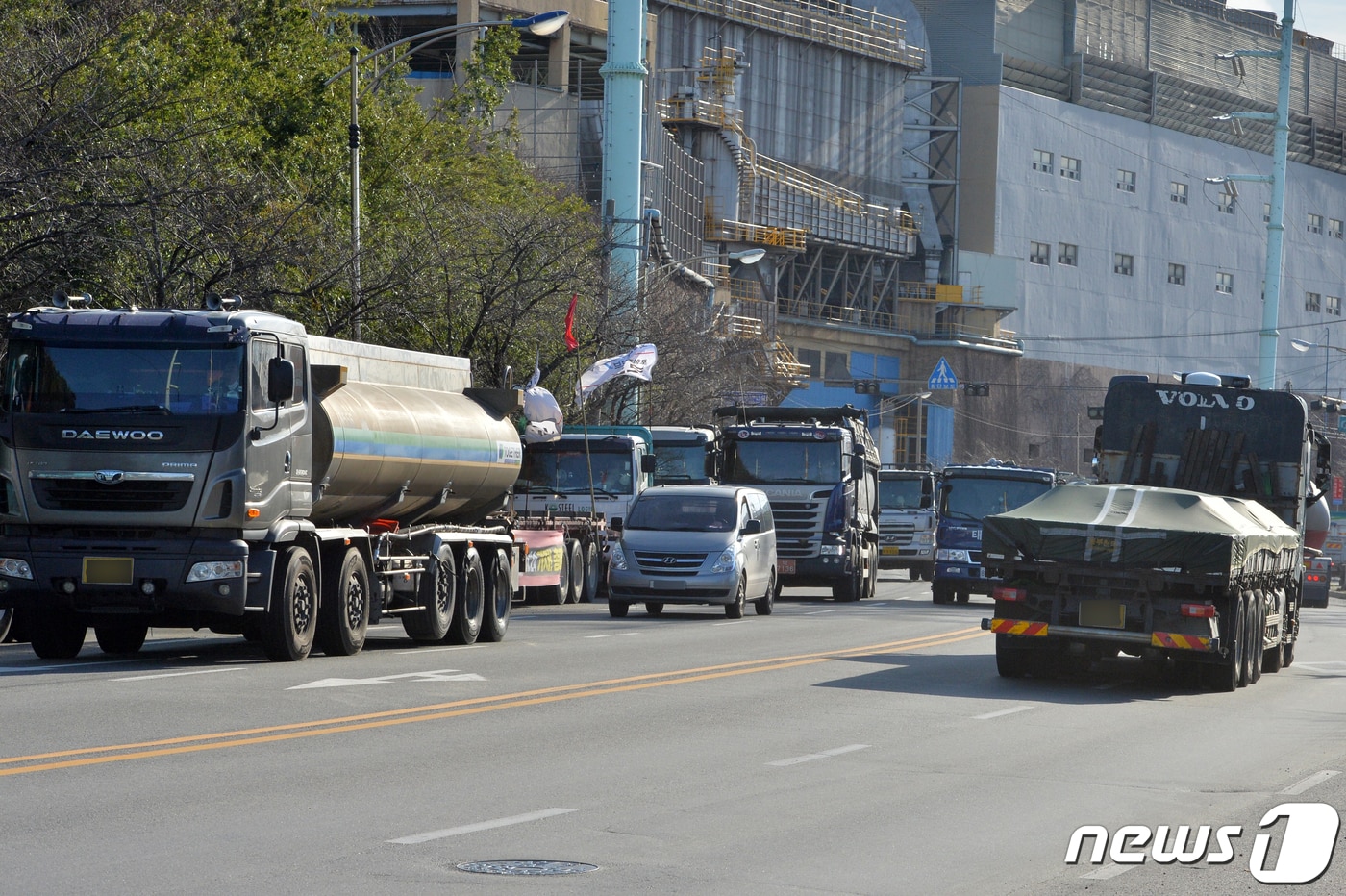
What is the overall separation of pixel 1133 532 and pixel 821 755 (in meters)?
6.19

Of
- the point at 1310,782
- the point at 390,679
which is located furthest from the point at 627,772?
the point at 390,679

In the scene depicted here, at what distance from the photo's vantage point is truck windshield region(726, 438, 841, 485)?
119 feet

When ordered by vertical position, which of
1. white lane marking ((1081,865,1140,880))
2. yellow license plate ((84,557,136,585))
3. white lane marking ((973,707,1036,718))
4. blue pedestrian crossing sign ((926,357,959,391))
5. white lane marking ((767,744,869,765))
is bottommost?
white lane marking ((973,707,1036,718))

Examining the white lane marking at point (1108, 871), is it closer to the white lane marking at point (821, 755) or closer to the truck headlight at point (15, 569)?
the white lane marking at point (821, 755)

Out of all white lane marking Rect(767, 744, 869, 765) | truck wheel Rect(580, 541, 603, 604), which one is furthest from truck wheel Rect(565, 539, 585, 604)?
white lane marking Rect(767, 744, 869, 765)

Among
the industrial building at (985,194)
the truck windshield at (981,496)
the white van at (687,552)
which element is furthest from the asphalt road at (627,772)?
the industrial building at (985,194)

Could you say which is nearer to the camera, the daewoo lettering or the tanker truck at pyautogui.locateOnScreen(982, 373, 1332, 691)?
→ the daewoo lettering

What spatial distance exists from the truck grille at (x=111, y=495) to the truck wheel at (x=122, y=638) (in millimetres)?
2270

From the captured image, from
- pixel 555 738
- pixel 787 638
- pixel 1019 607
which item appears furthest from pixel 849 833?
pixel 787 638

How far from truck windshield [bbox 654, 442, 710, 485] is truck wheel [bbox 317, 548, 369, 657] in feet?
60.6

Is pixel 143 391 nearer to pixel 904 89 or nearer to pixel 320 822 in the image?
pixel 320 822

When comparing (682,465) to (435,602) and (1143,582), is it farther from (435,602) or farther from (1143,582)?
(1143,582)

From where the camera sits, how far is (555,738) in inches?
516

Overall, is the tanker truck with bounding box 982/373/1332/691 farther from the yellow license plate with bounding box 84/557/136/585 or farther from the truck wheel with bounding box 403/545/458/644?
the yellow license plate with bounding box 84/557/136/585
